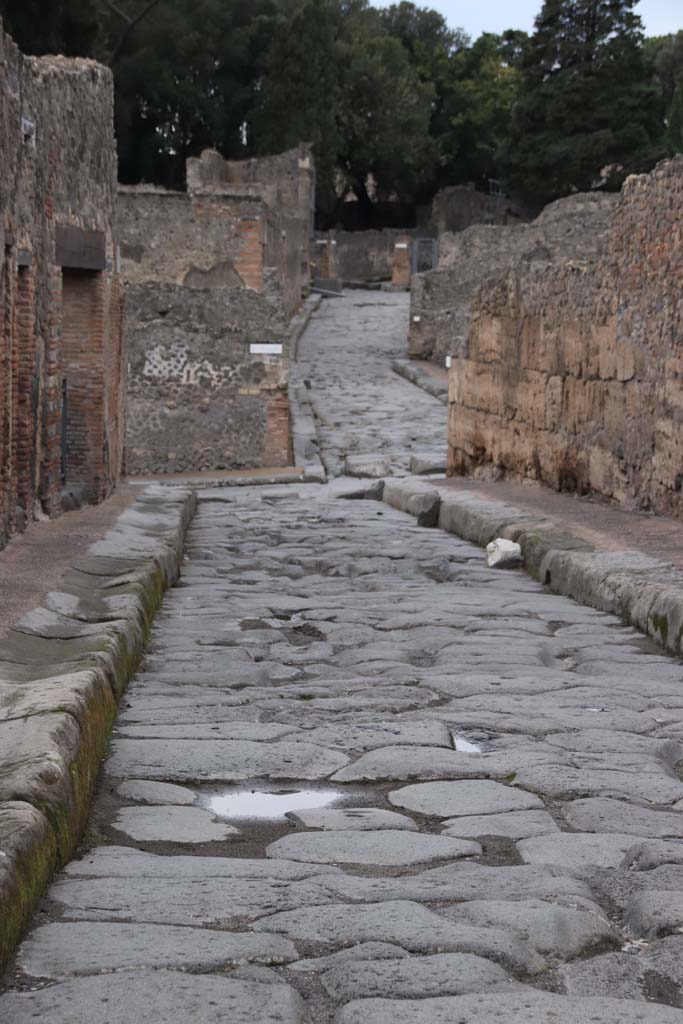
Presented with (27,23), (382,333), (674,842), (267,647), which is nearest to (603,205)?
(382,333)

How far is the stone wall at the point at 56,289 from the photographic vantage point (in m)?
7.92

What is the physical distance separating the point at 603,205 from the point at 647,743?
25.7m

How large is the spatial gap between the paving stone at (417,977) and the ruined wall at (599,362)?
255 inches

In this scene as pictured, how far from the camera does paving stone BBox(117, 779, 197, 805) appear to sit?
377cm

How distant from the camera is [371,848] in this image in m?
3.34

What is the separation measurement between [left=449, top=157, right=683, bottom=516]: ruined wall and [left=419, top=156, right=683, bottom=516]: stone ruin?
0.04 feet

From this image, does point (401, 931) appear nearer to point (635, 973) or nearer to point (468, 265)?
point (635, 973)

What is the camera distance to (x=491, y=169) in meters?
54.8

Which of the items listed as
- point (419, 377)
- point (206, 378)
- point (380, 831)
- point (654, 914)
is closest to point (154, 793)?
point (380, 831)

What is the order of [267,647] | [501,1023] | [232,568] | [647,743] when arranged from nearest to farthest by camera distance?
[501,1023] → [647,743] → [267,647] → [232,568]

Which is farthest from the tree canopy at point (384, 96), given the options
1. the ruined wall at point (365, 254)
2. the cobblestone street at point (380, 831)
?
the cobblestone street at point (380, 831)

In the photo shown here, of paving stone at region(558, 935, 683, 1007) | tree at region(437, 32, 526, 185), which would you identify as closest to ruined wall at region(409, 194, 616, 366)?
tree at region(437, 32, 526, 185)

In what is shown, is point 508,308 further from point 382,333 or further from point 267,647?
point 382,333

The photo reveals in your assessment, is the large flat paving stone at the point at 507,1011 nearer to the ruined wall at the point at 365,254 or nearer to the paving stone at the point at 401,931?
the paving stone at the point at 401,931
